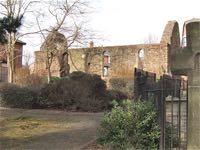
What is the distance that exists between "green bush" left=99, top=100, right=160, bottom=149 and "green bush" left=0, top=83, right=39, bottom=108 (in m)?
14.5

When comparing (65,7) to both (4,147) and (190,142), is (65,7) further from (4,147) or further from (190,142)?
(190,142)

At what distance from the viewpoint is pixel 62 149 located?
10.9 meters

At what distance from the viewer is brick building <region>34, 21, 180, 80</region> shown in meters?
47.3

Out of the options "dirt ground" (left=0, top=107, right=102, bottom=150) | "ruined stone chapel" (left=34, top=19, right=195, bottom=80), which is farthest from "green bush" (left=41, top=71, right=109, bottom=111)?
"ruined stone chapel" (left=34, top=19, right=195, bottom=80)

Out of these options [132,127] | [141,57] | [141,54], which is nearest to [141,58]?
[141,57]

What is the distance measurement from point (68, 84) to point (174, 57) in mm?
17335

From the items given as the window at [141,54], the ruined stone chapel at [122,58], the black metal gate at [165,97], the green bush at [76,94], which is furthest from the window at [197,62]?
the window at [141,54]

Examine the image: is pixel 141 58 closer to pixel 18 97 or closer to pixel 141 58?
pixel 141 58

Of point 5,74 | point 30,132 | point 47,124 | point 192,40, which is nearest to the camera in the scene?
point 192,40

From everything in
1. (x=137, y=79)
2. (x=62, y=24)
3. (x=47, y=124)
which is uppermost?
(x=62, y=24)

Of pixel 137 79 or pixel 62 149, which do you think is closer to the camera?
pixel 62 149

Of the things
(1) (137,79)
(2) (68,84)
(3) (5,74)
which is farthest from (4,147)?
(3) (5,74)

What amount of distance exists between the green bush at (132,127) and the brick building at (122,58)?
34571mm

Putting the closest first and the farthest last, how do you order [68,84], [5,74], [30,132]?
[30,132] < [68,84] < [5,74]
